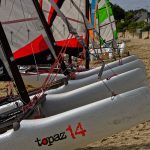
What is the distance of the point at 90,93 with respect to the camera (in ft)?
20.9

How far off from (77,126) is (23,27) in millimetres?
3578

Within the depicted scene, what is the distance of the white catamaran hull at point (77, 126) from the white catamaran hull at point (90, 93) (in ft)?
2.23

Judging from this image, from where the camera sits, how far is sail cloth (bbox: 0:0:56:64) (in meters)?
7.59

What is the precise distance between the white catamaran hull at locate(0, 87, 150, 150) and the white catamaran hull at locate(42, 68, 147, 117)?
679 millimetres

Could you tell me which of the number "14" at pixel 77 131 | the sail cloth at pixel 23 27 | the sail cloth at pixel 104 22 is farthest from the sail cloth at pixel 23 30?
the sail cloth at pixel 104 22

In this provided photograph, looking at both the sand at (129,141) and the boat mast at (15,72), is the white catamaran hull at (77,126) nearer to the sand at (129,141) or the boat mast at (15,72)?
the sand at (129,141)

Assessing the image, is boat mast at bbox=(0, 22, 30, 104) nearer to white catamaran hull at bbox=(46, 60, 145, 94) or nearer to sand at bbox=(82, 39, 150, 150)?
sand at bbox=(82, 39, 150, 150)

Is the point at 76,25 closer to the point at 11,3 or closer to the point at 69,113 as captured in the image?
the point at 11,3

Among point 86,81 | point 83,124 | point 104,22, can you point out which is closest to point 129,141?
point 83,124

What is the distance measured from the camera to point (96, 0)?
17141 mm

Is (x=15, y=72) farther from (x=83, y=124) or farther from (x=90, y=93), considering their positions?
(x=83, y=124)

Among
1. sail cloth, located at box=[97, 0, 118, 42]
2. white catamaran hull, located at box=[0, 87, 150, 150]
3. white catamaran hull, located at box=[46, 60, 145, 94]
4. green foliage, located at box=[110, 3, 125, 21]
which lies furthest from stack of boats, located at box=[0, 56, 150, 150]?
green foliage, located at box=[110, 3, 125, 21]

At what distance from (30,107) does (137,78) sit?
227 cm

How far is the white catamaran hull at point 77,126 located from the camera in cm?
464
